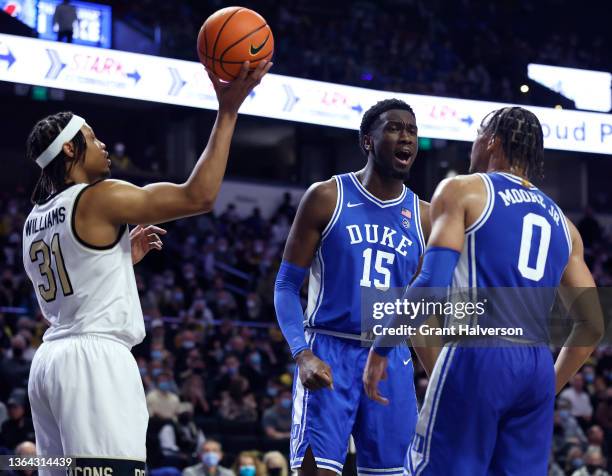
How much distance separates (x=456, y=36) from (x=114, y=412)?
21242 mm

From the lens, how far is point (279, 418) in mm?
12141

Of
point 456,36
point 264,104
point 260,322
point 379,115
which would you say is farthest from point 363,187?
point 456,36

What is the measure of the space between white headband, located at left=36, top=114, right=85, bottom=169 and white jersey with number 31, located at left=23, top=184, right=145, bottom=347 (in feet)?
0.58

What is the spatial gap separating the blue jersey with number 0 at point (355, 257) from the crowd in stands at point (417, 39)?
33.3 feet

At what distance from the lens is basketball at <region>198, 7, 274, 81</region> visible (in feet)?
14.0

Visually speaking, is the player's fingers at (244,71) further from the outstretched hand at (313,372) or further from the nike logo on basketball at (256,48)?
the outstretched hand at (313,372)

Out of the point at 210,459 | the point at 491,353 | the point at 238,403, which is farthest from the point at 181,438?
the point at 491,353

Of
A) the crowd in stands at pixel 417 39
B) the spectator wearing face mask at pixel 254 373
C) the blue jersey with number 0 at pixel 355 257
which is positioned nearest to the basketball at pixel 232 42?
the blue jersey with number 0 at pixel 355 257

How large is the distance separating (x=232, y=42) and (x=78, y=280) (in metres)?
1.29

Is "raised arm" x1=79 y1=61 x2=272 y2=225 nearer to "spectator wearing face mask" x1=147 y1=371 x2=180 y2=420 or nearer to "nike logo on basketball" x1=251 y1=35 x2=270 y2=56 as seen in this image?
"nike logo on basketball" x1=251 y1=35 x2=270 y2=56

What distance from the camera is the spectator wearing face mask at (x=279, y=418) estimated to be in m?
11.9

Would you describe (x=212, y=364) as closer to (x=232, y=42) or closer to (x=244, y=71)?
(x=232, y=42)

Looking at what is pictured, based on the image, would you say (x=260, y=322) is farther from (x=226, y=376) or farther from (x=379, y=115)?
(x=379, y=115)

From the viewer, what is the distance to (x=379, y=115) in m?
5.02
